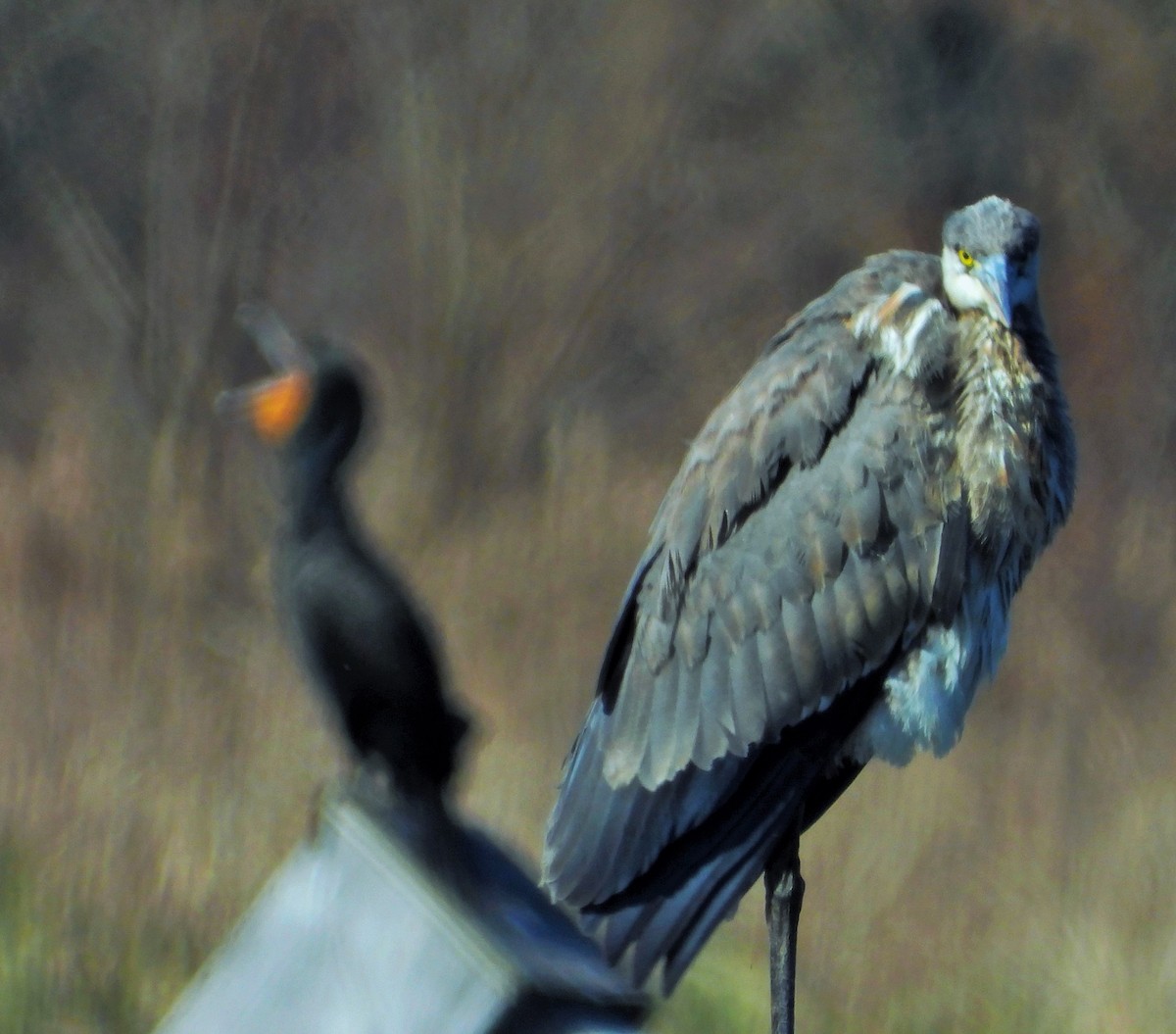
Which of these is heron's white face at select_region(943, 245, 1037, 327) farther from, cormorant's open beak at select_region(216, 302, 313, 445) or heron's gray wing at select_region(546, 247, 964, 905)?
cormorant's open beak at select_region(216, 302, 313, 445)

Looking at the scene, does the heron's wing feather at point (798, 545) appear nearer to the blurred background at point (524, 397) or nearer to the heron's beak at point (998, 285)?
the heron's beak at point (998, 285)

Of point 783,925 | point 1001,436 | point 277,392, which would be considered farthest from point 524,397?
point 277,392

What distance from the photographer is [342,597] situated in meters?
2.05

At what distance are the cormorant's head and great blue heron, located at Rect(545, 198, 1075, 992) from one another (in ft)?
2.18

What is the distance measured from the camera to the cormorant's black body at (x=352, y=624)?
6.35 feet

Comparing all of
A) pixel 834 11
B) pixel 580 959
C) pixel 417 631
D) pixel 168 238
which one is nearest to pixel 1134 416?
pixel 834 11

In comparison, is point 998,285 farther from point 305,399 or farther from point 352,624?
point 352,624

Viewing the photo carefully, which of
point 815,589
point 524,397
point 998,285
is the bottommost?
point 524,397

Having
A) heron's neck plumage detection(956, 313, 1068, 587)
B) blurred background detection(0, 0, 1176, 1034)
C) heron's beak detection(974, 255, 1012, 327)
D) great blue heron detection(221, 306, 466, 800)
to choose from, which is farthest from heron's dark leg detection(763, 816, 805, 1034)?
blurred background detection(0, 0, 1176, 1034)

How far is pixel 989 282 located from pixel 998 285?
18mm

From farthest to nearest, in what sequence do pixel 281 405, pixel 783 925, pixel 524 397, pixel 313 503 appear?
1. pixel 524 397
2. pixel 783 925
3. pixel 281 405
4. pixel 313 503

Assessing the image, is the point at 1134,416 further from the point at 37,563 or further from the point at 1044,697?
the point at 37,563

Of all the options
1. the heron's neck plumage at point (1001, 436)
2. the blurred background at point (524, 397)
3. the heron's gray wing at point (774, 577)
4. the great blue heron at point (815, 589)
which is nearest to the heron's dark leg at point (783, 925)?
the great blue heron at point (815, 589)

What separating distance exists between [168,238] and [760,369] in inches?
134
